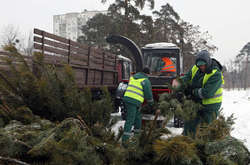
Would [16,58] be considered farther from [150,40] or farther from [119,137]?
[150,40]

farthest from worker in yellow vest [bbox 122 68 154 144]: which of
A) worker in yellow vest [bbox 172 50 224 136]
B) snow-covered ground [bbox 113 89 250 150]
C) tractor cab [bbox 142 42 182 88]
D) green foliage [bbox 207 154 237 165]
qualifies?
green foliage [bbox 207 154 237 165]

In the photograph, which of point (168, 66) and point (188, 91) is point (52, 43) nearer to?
point (188, 91)

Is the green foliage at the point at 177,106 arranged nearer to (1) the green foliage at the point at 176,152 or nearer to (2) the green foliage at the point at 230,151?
(2) the green foliage at the point at 230,151

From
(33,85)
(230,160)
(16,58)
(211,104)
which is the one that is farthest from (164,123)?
(211,104)

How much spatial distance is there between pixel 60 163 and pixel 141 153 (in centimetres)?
48

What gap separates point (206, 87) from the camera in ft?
10.3

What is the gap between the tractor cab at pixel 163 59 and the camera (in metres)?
7.92

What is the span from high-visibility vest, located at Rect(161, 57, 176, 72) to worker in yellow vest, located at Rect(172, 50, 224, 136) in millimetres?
4642

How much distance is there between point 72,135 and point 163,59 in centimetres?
754

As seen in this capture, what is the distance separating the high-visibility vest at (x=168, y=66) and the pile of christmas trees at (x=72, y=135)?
6.58m

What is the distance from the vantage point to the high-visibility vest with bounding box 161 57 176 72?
317 inches

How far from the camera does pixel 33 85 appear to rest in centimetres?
170

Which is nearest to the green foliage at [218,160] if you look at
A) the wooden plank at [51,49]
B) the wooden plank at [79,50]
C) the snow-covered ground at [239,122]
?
the snow-covered ground at [239,122]

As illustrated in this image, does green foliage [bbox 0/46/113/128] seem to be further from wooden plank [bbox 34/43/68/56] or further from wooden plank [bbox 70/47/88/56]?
wooden plank [bbox 70/47/88/56]
